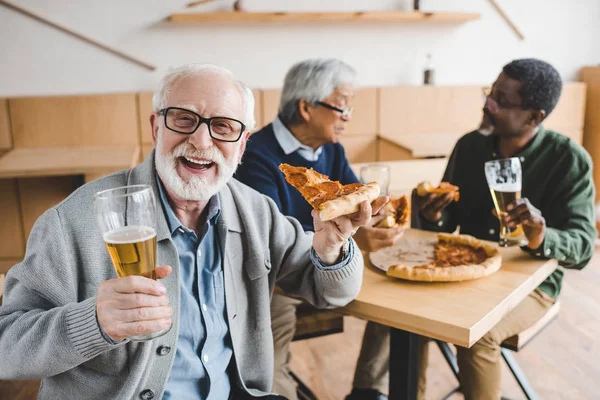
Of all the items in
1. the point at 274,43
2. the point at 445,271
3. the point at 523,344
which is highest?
the point at 274,43

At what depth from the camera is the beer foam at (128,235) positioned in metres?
0.88

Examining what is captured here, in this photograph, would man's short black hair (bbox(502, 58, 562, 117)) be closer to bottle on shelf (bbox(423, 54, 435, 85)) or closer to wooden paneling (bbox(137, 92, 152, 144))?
bottle on shelf (bbox(423, 54, 435, 85))

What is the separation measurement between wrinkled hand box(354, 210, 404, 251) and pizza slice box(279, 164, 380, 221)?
0.39m

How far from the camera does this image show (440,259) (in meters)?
1.58

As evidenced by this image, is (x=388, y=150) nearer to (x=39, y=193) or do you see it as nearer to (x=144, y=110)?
(x=144, y=110)

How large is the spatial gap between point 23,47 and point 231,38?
1699 mm

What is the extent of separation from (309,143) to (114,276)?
133 centimetres

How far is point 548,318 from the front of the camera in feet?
6.32

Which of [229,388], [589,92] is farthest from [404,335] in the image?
[589,92]

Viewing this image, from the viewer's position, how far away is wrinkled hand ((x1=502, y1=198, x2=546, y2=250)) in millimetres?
1583

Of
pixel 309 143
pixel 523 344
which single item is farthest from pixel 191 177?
pixel 523 344

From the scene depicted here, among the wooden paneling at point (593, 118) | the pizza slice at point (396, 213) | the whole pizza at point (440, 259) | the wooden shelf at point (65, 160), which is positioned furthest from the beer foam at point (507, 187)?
the wooden paneling at point (593, 118)

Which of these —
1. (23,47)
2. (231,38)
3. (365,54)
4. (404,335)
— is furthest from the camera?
(365,54)

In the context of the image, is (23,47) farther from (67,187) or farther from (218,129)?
(218,129)
